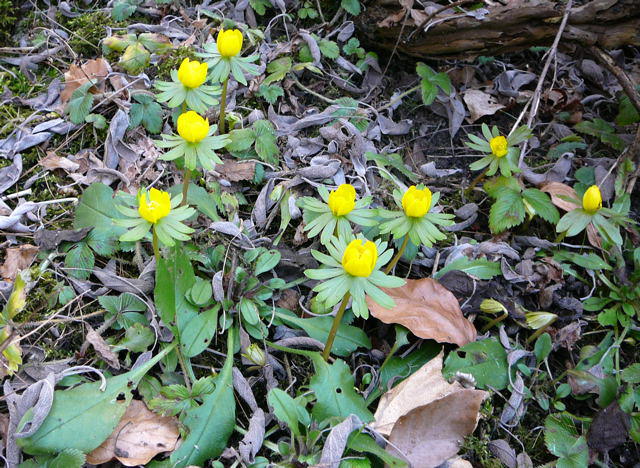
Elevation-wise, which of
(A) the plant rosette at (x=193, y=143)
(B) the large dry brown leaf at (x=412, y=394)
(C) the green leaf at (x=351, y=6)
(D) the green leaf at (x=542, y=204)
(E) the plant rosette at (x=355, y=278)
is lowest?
(B) the large dry brown leaf at (x=412, y=394)

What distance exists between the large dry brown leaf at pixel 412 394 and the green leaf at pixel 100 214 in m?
1.14

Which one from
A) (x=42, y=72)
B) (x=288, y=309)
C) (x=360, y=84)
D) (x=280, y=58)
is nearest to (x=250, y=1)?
(x=280, y=58)

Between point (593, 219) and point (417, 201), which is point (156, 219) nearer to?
point (417, 201)

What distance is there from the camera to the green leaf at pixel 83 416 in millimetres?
1632

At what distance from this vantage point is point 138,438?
1720 millimetres

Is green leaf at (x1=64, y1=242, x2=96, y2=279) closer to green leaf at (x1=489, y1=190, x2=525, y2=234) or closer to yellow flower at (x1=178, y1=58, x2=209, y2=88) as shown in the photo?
yellow flower at (x1=178, y1=58, x2=209, y2=88)

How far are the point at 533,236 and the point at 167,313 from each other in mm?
1592

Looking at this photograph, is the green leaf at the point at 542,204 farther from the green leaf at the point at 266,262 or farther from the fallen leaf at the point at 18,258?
the fallen leaf at the point at 18,258

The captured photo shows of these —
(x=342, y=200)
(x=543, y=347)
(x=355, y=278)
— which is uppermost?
(x=342, y=200)

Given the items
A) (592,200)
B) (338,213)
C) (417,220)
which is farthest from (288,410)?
(592,200)

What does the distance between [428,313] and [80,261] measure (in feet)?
4.23

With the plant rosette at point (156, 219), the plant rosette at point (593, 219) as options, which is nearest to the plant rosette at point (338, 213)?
the plant rosette at point (156, 219)

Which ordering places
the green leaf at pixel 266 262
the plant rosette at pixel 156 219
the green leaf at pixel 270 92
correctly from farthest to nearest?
the green leaf at pixel 270 92, the green leaf at pixel 266 262, the plant rosette at pixel 156 219

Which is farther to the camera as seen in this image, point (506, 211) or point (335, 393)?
point (506, 211)
